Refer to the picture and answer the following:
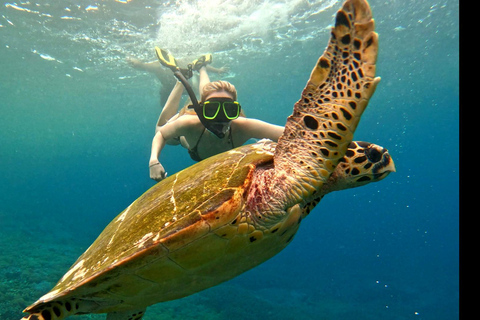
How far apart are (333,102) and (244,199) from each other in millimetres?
899

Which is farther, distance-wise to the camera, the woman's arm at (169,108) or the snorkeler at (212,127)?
the woman's arm at (169,108)

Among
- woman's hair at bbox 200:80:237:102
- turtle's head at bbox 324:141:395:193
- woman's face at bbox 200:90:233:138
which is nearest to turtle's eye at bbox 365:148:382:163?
turtle's head at bbox 324:141:395:193

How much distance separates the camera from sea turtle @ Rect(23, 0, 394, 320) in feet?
5.87

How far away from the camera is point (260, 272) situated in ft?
50.3

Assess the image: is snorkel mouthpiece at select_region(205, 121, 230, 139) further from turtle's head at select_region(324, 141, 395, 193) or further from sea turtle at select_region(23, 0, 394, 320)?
turtle's head at select_region(324, 141, 395, 193)

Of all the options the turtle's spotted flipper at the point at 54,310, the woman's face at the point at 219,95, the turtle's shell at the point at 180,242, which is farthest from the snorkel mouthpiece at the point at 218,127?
the turtle's spotted flipper at the point at 54,310

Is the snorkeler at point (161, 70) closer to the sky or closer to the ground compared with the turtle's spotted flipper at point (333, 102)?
closer to the sky

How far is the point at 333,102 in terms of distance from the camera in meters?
1.86

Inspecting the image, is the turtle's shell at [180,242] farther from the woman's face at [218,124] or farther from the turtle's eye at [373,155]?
the woman's face at [218,124]

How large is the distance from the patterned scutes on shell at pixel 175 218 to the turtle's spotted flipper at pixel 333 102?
351mm

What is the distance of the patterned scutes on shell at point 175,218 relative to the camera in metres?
1.80

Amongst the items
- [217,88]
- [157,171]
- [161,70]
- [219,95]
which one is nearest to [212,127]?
[219,95]

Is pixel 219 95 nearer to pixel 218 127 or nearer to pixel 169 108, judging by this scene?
pixel 218 127
